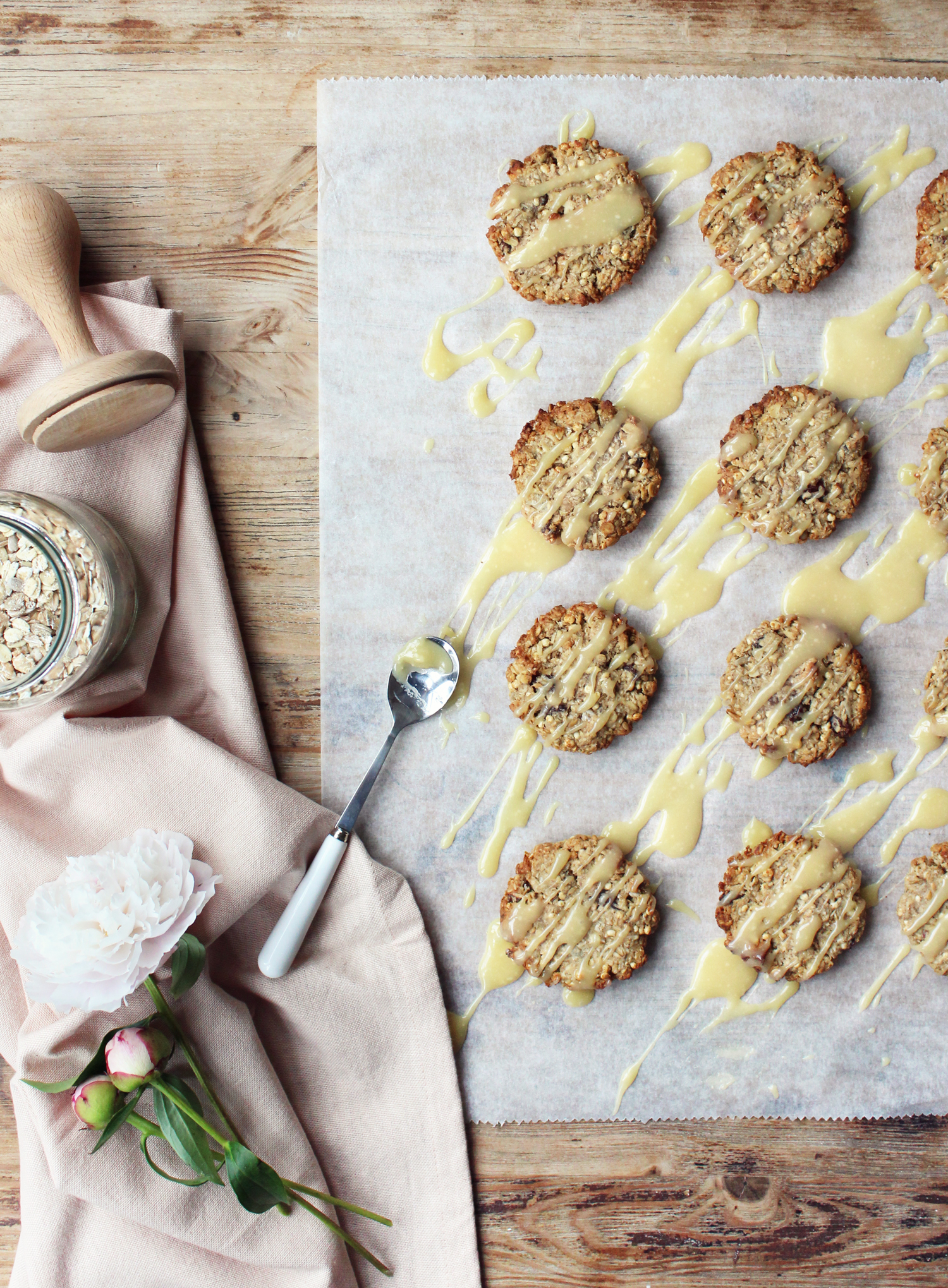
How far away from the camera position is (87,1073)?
1246 millimetres

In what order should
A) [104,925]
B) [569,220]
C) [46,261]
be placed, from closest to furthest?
[104,925] < [46,261] < [569,220]

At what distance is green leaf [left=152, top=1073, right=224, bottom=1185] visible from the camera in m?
1.24

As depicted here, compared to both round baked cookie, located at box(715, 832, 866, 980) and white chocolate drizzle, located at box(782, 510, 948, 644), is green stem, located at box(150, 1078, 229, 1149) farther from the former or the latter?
white chocolate drizzle, located at box(782, 510, 948, 644)

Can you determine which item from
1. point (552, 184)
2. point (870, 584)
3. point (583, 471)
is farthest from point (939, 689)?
point (552, 184)

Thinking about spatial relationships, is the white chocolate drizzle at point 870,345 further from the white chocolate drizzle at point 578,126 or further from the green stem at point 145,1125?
the green stem at point 145,1125

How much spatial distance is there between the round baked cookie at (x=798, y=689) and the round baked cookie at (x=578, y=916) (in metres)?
0.32

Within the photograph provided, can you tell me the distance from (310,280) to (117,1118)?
4.27 ft

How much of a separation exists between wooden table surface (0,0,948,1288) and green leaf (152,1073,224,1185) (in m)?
0.37

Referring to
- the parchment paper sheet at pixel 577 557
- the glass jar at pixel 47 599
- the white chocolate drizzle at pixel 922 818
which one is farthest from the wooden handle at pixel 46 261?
the white chocolate drizzle at pixel 922 818

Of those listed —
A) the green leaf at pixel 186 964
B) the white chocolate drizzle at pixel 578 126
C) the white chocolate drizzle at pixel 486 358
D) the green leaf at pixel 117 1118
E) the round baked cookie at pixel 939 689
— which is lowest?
the green leaf at pixel 117 1118

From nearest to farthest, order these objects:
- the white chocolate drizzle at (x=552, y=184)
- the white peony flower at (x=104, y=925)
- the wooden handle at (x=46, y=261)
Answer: the white peony flower at (x=104, y=925) < the wooden handle at (x=46, y=261) < the white chocolate drizzle at (x=552, y=184)

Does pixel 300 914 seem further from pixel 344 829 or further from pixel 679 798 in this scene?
pixel 679 798

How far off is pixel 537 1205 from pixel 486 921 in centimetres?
48

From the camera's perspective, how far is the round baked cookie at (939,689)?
1449 mm
